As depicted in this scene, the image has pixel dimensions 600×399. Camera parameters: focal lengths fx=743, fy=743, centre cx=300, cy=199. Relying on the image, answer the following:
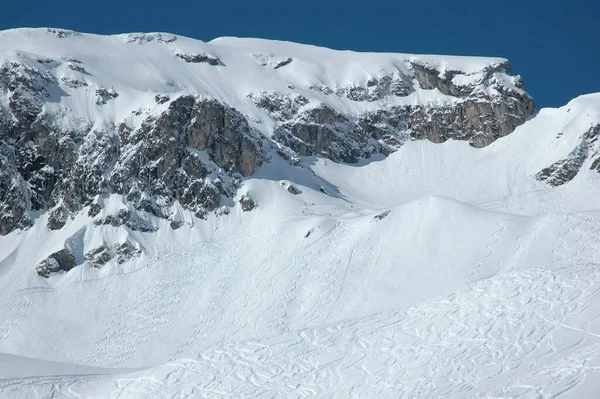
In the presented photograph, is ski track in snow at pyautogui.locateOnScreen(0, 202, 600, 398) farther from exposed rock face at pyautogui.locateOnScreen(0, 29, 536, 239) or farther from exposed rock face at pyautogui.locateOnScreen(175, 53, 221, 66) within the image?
exposed rock face at pyautogui.locateOnScreen(175, 53, 221, 66)

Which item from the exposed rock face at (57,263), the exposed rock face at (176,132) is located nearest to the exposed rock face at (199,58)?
the exposed rock face at (176,132)

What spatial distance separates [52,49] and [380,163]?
43191 mm

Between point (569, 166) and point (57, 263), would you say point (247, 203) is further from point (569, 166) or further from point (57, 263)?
point (569, 166)

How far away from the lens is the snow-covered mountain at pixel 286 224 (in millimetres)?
31219

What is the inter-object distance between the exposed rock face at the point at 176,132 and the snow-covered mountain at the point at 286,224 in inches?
9.8

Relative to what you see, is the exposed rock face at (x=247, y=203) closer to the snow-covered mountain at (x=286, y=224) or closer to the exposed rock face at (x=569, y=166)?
the snow-covered mountain at (x=286, y=224)

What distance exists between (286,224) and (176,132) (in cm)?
1811

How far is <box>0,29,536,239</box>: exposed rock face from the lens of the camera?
2906 inches

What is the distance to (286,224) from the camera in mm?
66938

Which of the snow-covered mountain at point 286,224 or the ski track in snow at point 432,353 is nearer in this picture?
the ski track in snow at point 432,353

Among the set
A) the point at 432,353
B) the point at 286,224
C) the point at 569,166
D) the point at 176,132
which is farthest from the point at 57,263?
the point at 569,166

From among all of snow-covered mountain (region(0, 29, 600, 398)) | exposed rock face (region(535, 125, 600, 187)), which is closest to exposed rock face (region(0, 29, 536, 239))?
snow-covered mountain (region(0, 29, 600, 398))

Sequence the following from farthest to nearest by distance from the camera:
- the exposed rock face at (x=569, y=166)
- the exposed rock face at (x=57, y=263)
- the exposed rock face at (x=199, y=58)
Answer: the exposed rock face at (x=199, y=58) → the exposed rock face at (x=569, y=166) → the exposed rock face at (x=57, y=263)

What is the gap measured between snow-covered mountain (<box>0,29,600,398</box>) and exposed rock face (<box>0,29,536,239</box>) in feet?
0.82
